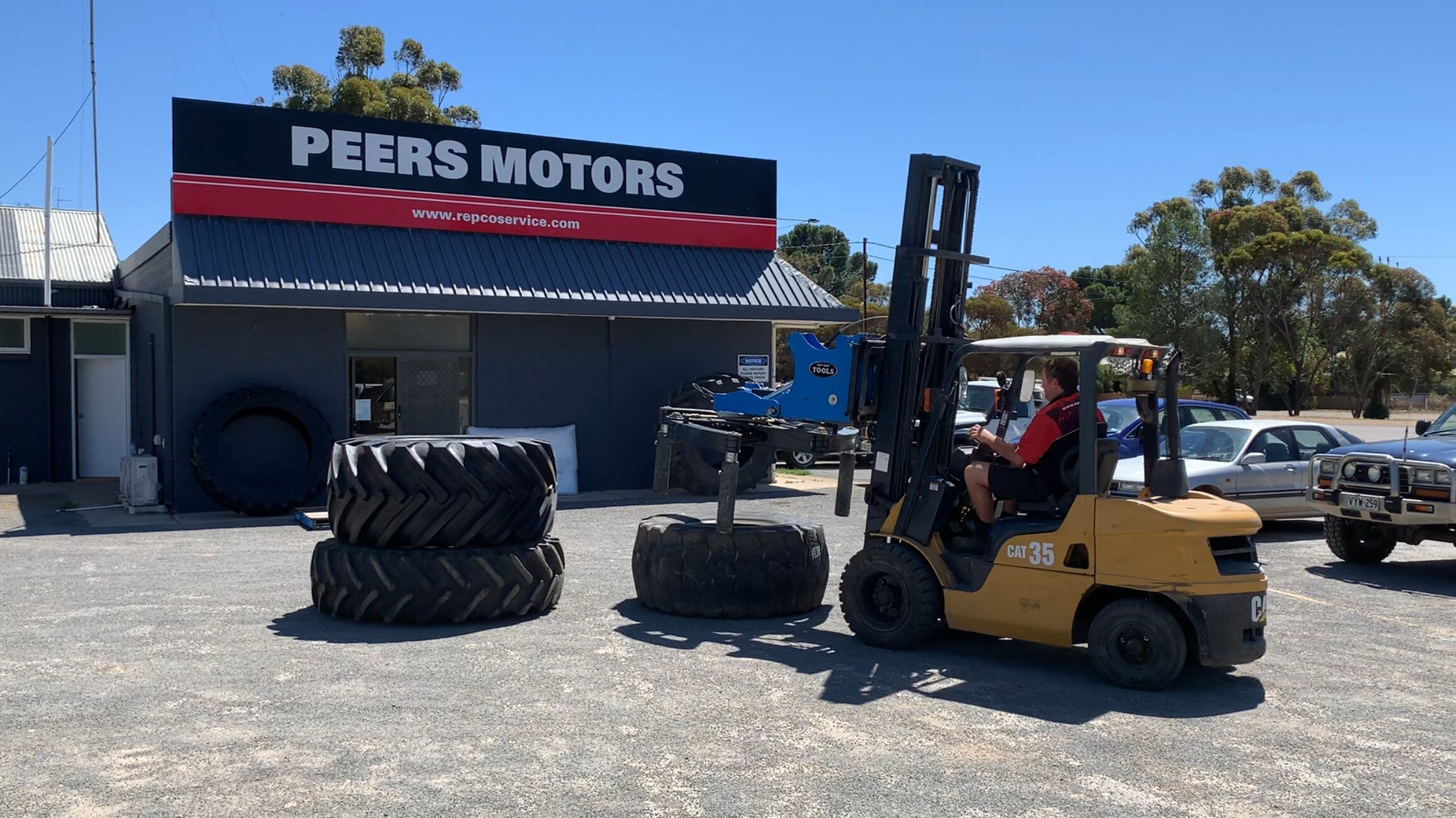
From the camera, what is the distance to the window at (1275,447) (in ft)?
49.0

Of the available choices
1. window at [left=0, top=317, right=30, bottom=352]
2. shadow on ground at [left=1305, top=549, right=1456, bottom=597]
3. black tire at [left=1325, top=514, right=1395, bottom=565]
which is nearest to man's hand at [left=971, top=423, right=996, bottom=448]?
shadow on ground at [left=1305, top=549, right=1456, bottom=597]

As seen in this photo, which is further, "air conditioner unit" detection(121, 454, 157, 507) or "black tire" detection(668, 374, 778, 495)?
"black tire" detection(668, 374, 778, 495)

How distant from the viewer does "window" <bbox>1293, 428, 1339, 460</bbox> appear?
15234mm

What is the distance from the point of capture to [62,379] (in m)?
21.4

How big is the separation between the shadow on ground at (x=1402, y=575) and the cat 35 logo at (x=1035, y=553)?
222 inches

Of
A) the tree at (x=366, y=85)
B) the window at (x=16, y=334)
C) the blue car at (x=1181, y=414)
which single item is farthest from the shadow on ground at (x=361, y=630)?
the tree at (x=366, y=85)

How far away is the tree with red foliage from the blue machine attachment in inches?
1879

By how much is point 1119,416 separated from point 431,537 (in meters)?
12.1

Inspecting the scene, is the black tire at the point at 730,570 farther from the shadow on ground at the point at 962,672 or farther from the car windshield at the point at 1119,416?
the car windshield at the point at 1119,416

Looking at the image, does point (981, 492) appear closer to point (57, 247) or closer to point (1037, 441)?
point (1037, 441)

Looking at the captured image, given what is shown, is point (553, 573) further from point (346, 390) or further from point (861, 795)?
point (346, 390)

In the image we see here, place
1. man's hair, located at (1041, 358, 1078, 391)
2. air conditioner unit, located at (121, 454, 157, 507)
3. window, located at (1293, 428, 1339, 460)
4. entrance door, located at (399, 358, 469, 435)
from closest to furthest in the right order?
man's hair, located at (1041, 358, 1078, 391) < window, located at (1293, 428, 1339, 460) < air conditioner unit, located at (121, 454, 157, 507) < entrance door, located at (399, 358, 469, 435)

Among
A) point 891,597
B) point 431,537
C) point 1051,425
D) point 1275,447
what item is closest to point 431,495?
point 431,537

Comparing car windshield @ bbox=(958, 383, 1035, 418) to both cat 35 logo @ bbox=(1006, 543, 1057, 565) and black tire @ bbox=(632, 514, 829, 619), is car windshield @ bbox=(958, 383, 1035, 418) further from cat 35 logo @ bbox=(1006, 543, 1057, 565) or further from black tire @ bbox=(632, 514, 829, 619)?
cat 35 logo @ bbox=(1006, 543, 1057, 565)
